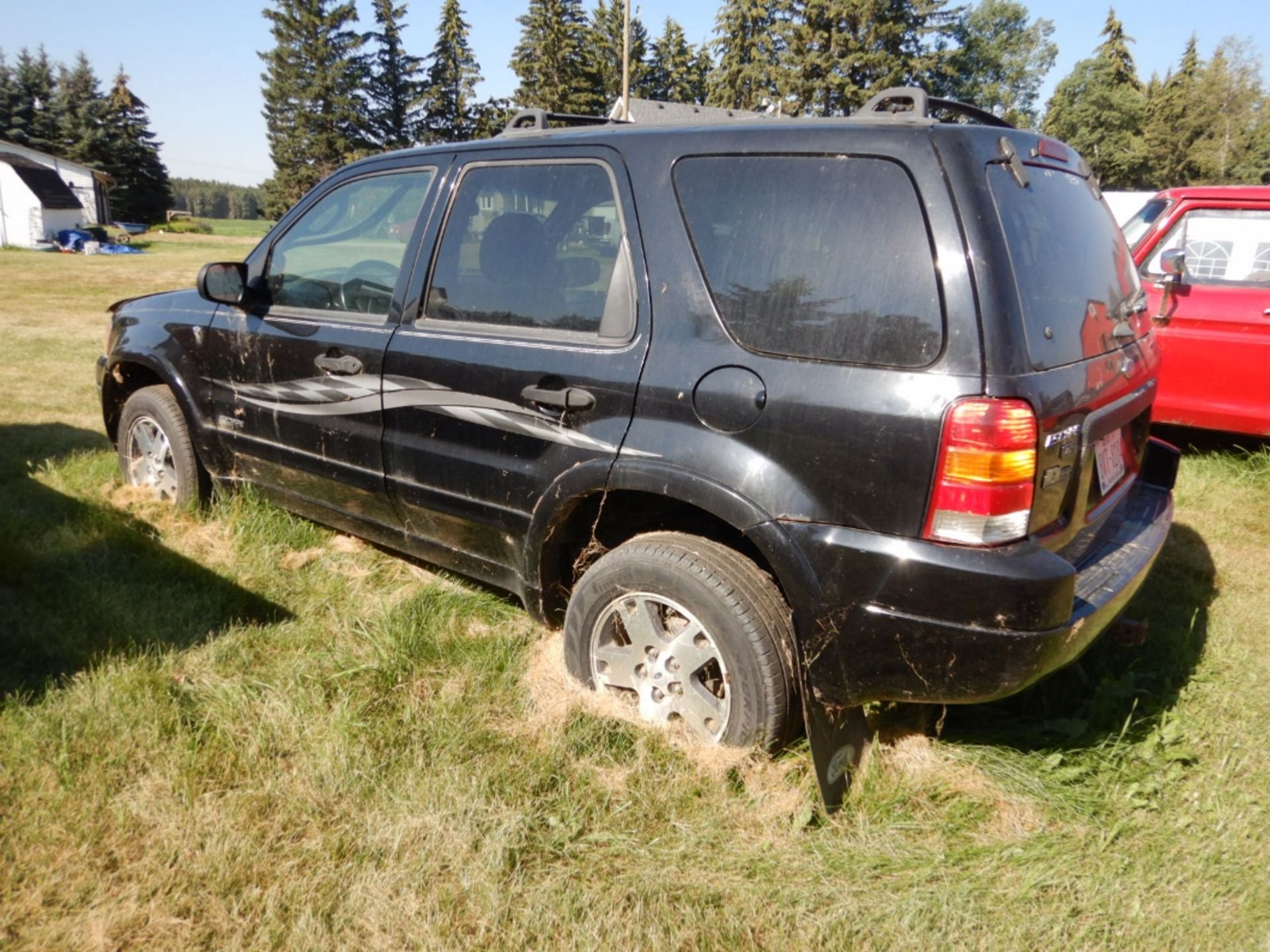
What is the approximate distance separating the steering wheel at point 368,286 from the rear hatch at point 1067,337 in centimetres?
215

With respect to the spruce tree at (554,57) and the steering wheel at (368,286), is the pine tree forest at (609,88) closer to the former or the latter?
the spruce tree at (554,57)

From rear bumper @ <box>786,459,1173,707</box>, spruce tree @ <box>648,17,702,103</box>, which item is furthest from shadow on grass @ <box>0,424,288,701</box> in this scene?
spruce tree @ <box>648,17,702,103</box>

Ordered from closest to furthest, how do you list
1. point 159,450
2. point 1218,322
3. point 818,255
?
point 818,255 < point 159,450 < point 1218,322

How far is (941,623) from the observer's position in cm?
216

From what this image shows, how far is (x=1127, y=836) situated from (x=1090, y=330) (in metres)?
1.41

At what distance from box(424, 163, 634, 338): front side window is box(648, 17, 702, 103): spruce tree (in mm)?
61873

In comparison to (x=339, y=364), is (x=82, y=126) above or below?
above

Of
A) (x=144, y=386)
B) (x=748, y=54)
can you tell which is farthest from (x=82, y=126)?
(x=144, y=386)

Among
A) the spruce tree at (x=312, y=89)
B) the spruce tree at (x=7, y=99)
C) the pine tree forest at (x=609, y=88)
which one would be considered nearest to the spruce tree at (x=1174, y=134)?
the pine tree forest at (x=609, y=88)

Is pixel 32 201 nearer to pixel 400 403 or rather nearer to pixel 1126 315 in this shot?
pixel 400 403

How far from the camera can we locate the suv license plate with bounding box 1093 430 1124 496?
2.56 m

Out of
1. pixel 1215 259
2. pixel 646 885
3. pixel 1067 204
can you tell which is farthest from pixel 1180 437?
pixel 646 885

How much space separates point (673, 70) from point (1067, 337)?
213ft

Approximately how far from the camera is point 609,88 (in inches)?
2173
